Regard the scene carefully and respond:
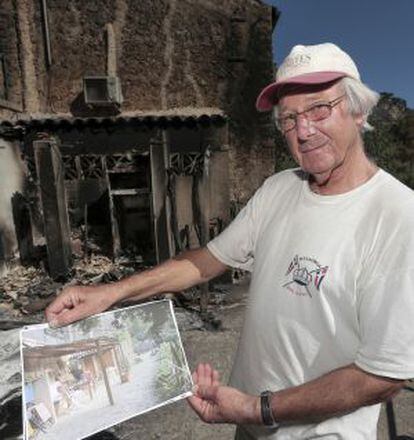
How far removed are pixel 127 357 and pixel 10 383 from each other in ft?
9.82

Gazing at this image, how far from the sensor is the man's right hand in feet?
5.82

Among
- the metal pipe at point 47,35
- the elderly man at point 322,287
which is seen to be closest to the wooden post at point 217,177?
the metal pipe at point 47,35

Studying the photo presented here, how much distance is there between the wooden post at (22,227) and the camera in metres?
9.03

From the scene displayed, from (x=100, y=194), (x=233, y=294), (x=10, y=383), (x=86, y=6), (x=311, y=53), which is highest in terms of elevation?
(x=86, y=6)

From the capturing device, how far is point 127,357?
1.71 meters

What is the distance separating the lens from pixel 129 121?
9141mm

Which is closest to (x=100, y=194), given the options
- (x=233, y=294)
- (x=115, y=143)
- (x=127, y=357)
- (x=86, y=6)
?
(x=115, y=143)

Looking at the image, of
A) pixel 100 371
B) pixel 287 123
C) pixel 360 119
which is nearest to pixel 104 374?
pixel 100 371

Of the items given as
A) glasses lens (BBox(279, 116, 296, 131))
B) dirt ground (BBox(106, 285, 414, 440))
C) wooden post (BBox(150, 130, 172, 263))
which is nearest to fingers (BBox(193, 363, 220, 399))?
glasses lens (BBox(279, 116, 296, 131))

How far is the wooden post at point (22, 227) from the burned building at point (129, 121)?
0.03 meters

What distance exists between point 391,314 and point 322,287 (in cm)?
24

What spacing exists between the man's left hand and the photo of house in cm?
5

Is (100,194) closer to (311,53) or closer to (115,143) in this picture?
(115,143)

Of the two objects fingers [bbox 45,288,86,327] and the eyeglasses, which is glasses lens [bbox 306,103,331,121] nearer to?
the eyeglasses
